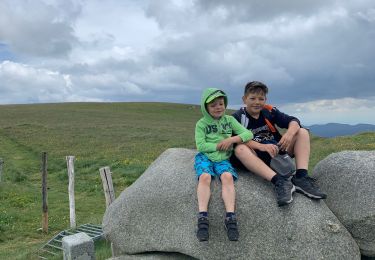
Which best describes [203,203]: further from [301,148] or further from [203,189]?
[301,148]

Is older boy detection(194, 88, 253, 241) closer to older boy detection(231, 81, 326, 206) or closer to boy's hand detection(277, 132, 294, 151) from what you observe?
older boy detection(231, 81, 326, 206)

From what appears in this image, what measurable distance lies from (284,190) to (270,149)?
0.90m

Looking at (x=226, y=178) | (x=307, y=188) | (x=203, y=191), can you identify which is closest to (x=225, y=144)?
(x=226, y=178)

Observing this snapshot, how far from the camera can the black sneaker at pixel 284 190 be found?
7656 mm

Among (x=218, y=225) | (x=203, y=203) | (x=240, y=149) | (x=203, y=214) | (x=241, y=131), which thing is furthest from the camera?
(x=241, y=131)

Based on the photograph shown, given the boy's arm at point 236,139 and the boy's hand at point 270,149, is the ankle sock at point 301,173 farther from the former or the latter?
the boy's arm at point 236,139

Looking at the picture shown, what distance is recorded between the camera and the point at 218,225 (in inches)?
307

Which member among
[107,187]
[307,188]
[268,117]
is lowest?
[107,187]

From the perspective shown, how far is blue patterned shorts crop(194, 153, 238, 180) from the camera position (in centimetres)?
817

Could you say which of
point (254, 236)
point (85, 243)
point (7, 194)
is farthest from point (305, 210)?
point (7, 194)

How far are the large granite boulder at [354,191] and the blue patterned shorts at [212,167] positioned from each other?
2047 millimetres

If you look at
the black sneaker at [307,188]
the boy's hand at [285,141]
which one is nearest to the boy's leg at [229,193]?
the boy's hand at [285,141]

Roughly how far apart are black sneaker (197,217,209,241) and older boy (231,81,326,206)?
4.48 feet

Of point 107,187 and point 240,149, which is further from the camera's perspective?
point 107,187
